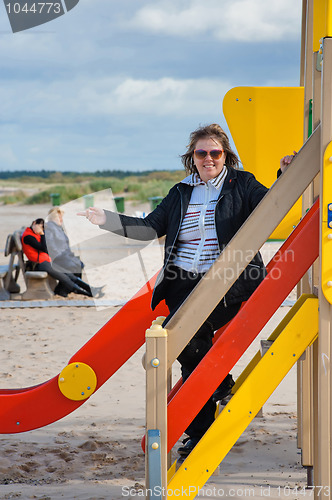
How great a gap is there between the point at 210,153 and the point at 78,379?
1.23 m

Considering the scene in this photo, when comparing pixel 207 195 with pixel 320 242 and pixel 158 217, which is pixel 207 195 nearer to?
pixel 158 217

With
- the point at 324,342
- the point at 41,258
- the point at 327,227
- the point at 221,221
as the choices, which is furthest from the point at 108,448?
the point at 41,258

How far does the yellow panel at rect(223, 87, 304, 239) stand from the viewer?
12.7 feet

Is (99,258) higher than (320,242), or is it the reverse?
(99,258)

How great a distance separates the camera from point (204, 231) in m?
2.83

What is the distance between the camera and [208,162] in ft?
9.62

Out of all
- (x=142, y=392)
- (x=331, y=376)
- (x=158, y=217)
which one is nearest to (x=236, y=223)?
(x=158, y=217)

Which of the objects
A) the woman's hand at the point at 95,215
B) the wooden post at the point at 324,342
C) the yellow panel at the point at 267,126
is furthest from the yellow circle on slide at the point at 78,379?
the yellow panel at the point at 267,126

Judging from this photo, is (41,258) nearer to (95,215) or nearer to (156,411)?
(95,215)

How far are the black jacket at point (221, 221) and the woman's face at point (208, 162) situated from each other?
0.06 m

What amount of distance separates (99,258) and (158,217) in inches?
416

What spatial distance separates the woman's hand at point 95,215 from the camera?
2.85 metres

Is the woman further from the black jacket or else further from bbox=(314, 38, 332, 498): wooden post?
bbox=(314, 38, 332, 498): wooden post

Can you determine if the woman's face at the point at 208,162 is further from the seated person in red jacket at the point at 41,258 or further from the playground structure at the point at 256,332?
→ the seated person in red jacket at the point at 41,258
